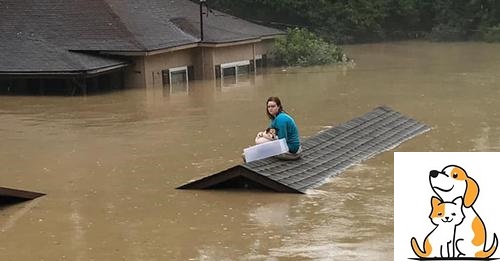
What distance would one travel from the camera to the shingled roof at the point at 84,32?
1194 inches

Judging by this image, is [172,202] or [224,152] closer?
[172,202]

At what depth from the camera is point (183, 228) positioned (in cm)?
1074

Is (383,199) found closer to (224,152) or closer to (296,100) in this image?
(224,152)

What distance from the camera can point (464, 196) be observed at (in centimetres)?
479

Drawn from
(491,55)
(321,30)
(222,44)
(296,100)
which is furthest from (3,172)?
(321,30)

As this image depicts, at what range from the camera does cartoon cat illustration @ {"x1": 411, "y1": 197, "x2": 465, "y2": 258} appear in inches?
189

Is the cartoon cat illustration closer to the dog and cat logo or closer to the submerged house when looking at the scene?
the dog and cat logo

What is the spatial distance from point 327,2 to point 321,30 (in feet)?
6.15

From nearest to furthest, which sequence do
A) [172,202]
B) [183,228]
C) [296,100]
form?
[183,228] → [172,202] → [296,100]

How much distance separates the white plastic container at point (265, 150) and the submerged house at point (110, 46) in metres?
16.7

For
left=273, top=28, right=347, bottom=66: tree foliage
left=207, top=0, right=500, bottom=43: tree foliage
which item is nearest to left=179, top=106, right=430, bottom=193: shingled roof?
left=273, top=28, right=347, bottom=66: tree foliage

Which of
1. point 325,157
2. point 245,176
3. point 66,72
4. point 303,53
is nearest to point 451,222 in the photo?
point 245,176

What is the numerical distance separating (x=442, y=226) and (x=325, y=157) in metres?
10.1

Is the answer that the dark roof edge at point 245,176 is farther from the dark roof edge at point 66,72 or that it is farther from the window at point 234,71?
the window at point 234,71
